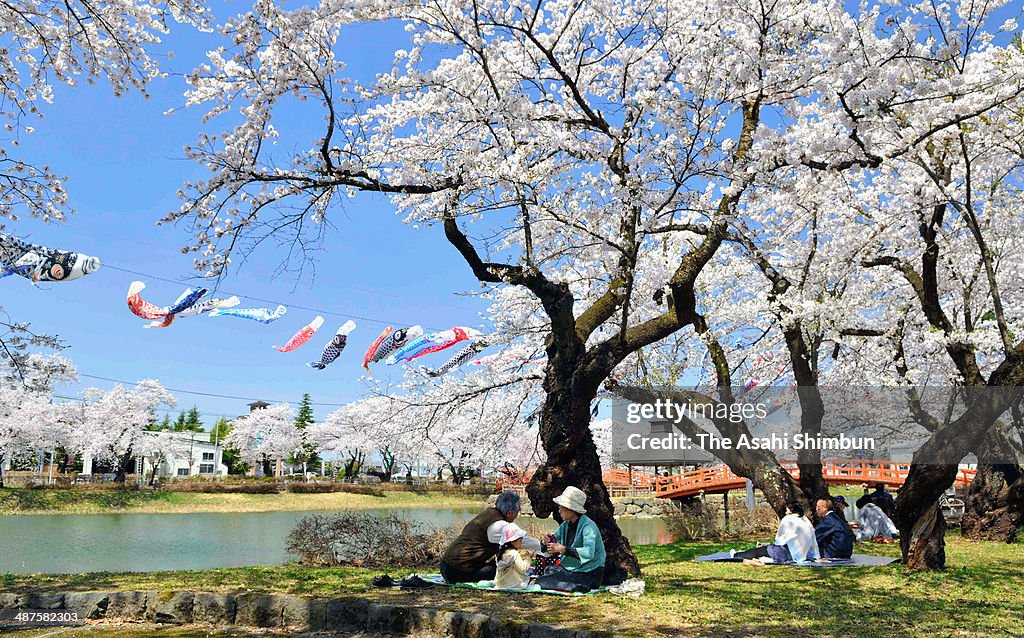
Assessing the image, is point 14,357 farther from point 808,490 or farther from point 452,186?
point 808,490

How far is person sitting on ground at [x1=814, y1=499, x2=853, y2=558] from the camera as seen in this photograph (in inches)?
325

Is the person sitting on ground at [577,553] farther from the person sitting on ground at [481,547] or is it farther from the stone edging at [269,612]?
the stone edging at [269,612]

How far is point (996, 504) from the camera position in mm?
11617

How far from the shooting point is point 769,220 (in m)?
10.9

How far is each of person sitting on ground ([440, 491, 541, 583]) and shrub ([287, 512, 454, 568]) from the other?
4256mm

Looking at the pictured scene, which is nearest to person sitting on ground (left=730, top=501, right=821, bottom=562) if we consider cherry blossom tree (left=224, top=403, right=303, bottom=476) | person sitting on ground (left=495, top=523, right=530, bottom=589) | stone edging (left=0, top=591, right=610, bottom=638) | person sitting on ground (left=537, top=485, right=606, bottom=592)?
person sitting on ground (left=537, top=485, right=606, bottom=592)

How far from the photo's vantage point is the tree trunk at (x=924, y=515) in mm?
7008

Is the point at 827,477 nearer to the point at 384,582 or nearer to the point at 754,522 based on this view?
the point at 754,522

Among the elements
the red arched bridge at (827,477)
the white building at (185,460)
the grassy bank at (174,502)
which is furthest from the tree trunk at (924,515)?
the white building at (185,460)

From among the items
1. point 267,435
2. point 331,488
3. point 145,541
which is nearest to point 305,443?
point 267,435

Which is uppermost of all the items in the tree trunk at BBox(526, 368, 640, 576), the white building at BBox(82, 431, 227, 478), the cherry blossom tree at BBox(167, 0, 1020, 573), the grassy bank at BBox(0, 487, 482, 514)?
the cherry blossom tree at BBox(167, 0, 1020, 573)

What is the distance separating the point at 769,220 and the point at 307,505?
28.8 m

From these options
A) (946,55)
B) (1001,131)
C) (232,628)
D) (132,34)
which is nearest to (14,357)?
(132,34)

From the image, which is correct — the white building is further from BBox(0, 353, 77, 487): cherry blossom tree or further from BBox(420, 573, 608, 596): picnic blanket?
BBox(420, 573, 608, 596): picnic blanket
